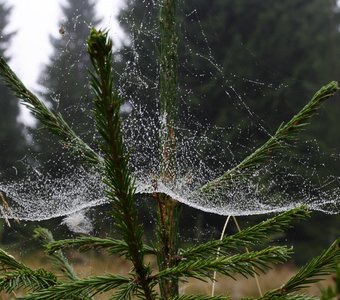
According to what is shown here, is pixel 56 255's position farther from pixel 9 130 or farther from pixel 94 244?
pixel 9 130

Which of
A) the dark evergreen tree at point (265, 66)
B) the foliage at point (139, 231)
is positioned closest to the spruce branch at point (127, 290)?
the foliage at point (139, 231)

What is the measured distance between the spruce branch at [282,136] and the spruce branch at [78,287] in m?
0.39

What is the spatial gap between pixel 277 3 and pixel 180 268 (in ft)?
59.3

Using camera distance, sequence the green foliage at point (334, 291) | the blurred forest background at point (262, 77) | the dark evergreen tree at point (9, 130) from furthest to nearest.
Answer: the dark evergreen tree at point (9, 130) → the blurred forest background at point (262, 77) → the green foliage at point (334, 291)

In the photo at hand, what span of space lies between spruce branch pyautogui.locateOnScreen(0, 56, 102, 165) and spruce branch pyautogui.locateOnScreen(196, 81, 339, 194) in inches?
10.5

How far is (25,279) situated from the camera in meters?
0.73

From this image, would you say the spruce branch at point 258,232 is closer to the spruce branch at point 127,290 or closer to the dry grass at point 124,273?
the dry grass at point 124,273

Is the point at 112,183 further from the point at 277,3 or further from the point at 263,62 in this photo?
the point at 277,3

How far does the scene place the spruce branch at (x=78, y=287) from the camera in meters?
0.64

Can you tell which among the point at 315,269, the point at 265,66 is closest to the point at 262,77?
the point at 265,66

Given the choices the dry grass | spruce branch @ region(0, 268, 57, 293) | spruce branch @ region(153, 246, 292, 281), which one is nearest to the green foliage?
the dry grass

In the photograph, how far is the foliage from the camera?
1.71 ft

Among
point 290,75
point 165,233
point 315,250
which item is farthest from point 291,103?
point 165,233

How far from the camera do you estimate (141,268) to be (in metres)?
0.65
